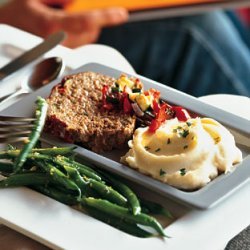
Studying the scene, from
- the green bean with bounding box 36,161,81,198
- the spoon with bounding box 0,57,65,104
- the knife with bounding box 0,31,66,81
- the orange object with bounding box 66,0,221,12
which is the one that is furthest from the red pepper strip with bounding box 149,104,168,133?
the orange object with bounding box 66,0,221,12

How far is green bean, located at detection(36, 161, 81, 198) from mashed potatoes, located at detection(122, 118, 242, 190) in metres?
0.15

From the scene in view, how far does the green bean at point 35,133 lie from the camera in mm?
1830

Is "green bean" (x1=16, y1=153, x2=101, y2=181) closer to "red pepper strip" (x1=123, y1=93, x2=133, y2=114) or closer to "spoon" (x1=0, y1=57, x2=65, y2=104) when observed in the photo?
"red pepper strip" (x1=123, y1=93, x2=133, y2=114)

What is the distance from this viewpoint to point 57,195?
1799mm

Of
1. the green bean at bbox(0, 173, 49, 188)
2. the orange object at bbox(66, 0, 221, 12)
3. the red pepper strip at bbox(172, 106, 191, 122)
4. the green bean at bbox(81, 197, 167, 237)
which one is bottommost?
the orange object at bbox(66, 0, 221, 12)

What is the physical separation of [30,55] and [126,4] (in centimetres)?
107

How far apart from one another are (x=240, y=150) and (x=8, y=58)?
931 millimetres

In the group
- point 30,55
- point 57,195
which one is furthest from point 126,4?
point 57,195

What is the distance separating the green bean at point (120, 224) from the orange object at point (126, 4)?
1762mm

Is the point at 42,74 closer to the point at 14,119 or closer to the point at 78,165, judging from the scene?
the point at 14,119

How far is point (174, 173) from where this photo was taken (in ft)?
5.85

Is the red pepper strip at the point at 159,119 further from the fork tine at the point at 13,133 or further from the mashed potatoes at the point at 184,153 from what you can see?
the fork tine at the point at 13,133

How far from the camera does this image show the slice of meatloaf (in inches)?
76.2

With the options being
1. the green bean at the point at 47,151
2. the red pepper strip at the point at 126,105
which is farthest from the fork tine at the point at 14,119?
the red pepper strip at the point at 126,105
